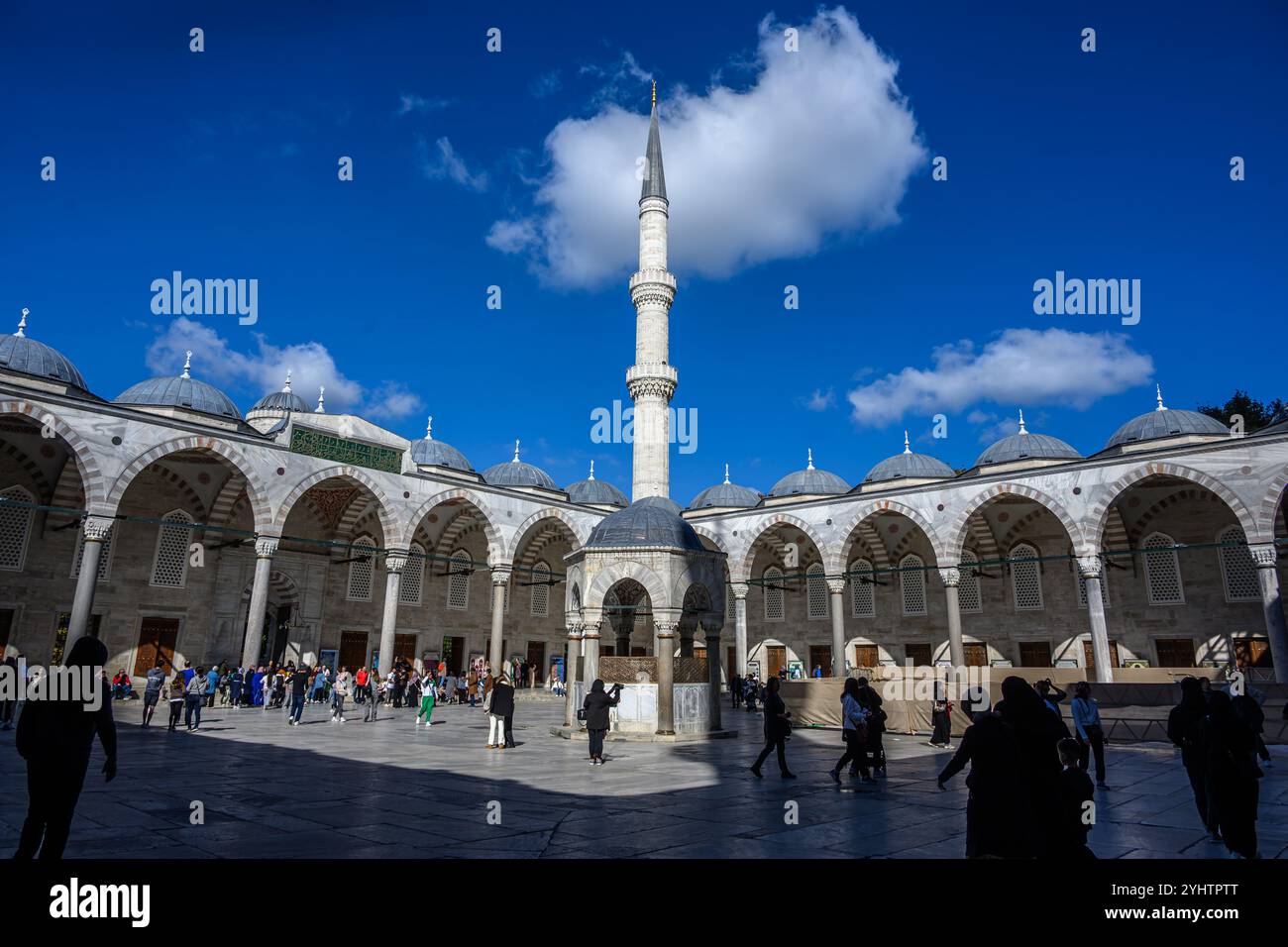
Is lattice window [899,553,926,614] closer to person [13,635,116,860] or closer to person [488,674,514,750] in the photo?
person [488,674,514,750]

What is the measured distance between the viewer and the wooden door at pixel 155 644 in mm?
20594

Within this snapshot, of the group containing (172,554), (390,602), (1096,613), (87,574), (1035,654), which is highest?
(172,554)

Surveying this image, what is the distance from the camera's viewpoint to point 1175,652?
22.2 meters

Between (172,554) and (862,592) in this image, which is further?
(862,592)

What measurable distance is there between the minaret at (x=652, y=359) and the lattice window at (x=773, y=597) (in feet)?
28.4

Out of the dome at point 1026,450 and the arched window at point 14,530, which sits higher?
the dome at point 1026,450

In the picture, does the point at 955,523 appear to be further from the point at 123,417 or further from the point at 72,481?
the point at 72,481

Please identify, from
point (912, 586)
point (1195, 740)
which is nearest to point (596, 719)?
point (1195, 740)

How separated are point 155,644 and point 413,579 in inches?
294

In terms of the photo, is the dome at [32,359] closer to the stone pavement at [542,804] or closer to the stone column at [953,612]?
the stone pavement at [542,804]

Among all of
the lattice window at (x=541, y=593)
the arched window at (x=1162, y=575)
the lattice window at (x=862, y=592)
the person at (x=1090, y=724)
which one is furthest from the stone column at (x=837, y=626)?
the person at (x=1090, y=724)

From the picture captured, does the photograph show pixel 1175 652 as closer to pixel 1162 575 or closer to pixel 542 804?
pixel 1162 575

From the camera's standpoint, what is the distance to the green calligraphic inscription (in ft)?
65.9
